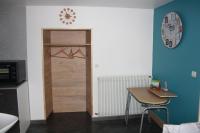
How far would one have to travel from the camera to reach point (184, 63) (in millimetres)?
2717

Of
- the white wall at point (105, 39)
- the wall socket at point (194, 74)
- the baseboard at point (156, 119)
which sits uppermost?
the white wall at point (105, 39)

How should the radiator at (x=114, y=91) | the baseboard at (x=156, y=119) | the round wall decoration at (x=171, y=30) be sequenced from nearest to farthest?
the round wall decoration at (x=171, y=30) → the baseboard at (x=156, y=119) → the radiator at (x=114, y=91)

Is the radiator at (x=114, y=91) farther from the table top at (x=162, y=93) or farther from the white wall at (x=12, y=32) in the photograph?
the white wall at (x=12, y=32)

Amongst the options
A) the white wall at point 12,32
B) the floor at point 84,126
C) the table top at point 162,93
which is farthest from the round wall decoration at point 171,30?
the white wall at point 12,32

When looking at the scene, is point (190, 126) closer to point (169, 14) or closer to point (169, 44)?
point (169, 44)

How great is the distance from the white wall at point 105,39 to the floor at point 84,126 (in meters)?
0.26

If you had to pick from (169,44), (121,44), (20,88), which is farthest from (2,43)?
(169,44)

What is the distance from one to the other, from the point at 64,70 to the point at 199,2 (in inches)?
110

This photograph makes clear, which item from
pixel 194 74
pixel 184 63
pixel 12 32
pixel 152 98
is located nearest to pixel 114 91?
pixel 152 98

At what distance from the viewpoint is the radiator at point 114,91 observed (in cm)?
361

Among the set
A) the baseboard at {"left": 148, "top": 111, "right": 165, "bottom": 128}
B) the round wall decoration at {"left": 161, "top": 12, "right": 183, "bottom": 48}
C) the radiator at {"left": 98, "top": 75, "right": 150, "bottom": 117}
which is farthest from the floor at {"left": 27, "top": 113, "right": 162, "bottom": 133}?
the round wall decoration at {"left": 161, "top": 12, "right": 183, "bottom": 48}

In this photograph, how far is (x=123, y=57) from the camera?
365cm

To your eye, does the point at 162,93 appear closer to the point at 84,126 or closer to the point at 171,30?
the point at 171,30

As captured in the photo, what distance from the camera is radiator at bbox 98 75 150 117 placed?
3609 millimetres
